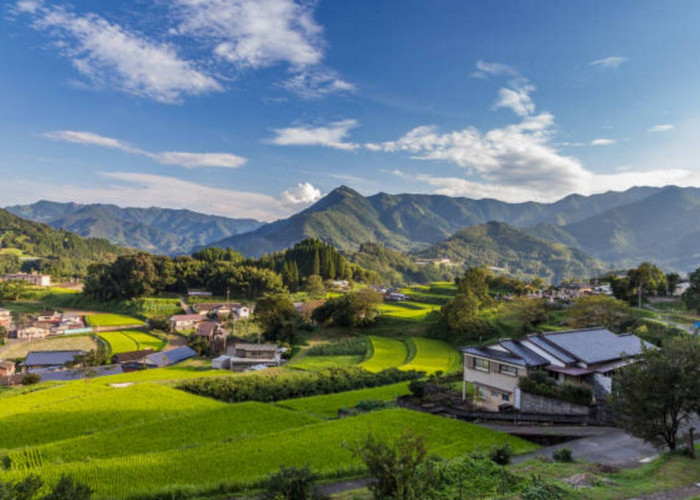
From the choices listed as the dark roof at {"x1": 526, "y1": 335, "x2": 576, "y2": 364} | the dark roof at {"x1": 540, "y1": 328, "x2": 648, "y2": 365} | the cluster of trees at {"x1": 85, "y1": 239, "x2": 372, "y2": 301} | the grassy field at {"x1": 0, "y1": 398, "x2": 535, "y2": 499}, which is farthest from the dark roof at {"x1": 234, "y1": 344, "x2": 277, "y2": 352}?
the cluster of trees at {"x1": 85, "y1": 239, "x2": 372, "y2": 301}

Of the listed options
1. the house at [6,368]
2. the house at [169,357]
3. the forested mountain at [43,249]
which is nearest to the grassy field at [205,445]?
the house at [169,357]

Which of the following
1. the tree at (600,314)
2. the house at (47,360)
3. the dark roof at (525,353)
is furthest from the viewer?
the house at (47,360)

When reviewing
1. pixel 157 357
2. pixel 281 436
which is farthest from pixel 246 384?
pixel 157 357

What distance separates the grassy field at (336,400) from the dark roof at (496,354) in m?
5.41

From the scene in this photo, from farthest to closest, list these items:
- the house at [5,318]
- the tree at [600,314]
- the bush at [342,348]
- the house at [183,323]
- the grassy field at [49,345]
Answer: the house at [5,318]
the house at [183,323]
the grassy field at [49,345]
the bush at [342,348]
the tree at [600,314]

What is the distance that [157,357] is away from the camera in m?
43.5

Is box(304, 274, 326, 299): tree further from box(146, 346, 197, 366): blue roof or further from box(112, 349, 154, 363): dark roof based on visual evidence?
box(112, 349, 154, 363): dark roof

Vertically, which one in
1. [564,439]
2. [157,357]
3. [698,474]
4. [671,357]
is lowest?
[157,357]

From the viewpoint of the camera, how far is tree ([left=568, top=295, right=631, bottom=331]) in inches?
1453

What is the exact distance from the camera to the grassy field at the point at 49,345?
1929 inches

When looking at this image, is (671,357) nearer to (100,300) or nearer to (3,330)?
(3,330)

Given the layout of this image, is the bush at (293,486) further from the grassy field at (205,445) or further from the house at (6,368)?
the house at (6,368)

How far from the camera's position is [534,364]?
2036 cm

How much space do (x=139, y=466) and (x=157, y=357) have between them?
3434 centimetres
